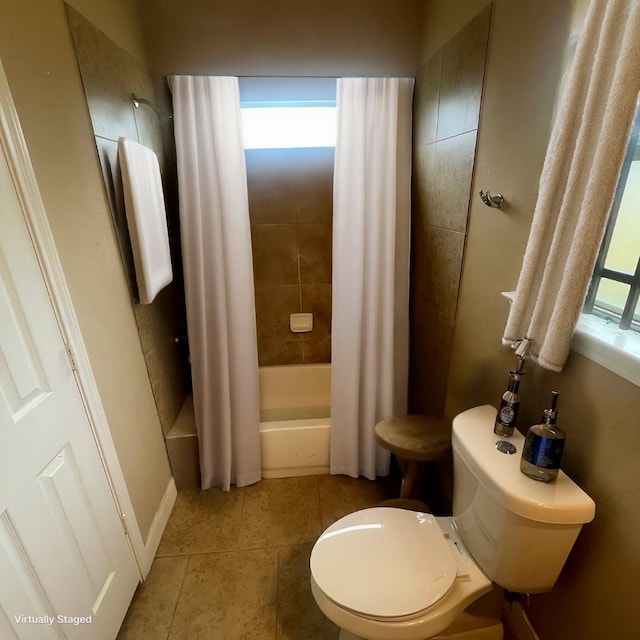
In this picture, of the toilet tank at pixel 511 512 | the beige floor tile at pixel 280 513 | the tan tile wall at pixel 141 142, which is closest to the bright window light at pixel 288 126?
the tan tile wall at pixel 141 142

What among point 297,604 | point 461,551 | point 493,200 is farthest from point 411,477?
point 493,200

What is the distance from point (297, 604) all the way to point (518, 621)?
2.54 ft

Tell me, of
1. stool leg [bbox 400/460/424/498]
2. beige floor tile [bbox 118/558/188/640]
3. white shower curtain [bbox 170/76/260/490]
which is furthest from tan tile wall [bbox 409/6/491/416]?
beige floor tile [bbox 118/558/188/640]

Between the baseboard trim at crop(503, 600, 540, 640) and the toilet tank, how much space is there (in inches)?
12.7

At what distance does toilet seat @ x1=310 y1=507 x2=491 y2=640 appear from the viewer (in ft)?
2.98

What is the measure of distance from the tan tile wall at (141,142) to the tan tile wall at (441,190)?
1225mm

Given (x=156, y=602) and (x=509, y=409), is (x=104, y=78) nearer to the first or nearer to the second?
(x=509, y=409)

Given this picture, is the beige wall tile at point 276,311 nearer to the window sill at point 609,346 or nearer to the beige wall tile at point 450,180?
the beige wall tile at point 450,180

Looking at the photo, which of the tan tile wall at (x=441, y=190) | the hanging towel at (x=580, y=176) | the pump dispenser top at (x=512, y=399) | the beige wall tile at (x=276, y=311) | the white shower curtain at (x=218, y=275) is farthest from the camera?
the beige wall tile at (x=276, y=311)

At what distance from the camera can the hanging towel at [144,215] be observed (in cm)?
125

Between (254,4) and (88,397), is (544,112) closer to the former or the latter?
(254,4)

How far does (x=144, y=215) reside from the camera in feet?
4.36

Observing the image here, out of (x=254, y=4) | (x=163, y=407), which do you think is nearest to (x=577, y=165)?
(x=254, y=4)

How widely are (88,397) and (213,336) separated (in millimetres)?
651
